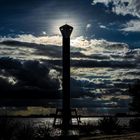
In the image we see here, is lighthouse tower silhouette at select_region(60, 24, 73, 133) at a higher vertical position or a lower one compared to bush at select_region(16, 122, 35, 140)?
higher

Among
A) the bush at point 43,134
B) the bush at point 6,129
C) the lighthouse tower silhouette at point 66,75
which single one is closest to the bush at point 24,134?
the bush at point 6,129

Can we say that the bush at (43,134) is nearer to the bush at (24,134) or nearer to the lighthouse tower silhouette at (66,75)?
the lighthouse tower silhouette at (66,75)

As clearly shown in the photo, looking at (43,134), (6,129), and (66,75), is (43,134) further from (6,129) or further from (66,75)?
(6,129)

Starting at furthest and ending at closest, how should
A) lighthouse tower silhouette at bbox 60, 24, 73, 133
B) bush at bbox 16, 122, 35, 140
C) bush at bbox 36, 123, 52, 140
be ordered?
lighthouse tower silhouette at bbox 60, 24, 73, 133 → bush at bbox 36, 123, 52, 140 → bush at bbox 16, 122, 35, 140

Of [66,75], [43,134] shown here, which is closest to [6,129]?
[43,134]

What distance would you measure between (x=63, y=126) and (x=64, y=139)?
13006 millimetres

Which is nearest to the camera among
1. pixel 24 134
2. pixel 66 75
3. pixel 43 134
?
pixel 24 134

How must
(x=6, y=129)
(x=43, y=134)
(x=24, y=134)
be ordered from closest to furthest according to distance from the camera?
(x=6, y=129)
(x=24, y=134)
(x=43, y=134)

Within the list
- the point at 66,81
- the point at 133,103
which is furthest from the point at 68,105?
the point at 133,103

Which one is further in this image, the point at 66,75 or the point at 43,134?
the point at 66,75

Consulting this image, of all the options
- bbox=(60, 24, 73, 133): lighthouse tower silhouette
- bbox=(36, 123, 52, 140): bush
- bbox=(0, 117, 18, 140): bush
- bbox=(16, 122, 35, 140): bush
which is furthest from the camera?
bbox=(60, 24, 73, 133): lighthouse tower silhouette

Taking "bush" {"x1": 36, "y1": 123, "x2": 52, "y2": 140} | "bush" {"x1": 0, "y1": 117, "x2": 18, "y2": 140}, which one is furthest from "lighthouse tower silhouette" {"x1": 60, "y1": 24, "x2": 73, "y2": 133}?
"bush" {"x1": 0, "y1": 117, "x2": 18, "y2": 140}

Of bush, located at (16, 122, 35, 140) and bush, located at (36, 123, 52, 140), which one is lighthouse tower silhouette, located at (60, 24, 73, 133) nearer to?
bush, located at (36, 123, 52, 140)

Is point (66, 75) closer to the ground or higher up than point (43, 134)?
higher up
